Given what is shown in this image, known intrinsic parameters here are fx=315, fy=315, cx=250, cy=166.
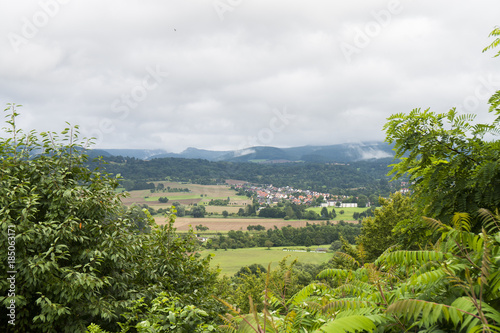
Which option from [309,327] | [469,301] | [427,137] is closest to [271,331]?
[309,327]

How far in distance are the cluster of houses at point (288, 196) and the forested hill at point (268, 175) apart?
9.46m

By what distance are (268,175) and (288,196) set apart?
36.3 metres

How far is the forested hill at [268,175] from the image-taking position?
119062 millimetres

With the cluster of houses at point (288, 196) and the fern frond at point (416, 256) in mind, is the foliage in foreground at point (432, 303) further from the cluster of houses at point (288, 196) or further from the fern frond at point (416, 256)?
the cluster of houses at point (288, 196)

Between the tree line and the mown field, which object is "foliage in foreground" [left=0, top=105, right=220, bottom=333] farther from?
the mown field

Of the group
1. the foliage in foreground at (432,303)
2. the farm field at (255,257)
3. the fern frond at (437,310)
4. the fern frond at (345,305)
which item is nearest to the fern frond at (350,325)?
the foliage in foreground at (432,303)

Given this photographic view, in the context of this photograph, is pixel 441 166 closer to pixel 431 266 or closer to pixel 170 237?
pixel 431 266

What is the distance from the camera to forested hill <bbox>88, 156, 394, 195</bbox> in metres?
119

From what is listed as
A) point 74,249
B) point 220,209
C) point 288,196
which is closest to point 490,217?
point 74,249

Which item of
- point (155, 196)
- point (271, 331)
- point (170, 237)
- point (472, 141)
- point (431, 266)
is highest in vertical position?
point (472, 141)

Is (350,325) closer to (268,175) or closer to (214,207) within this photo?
(214,207)

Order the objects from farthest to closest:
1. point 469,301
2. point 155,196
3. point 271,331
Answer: point 155,196 → point 271,331 → point 469,301

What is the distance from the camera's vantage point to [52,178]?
274 inches

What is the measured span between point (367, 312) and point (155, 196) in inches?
3766
